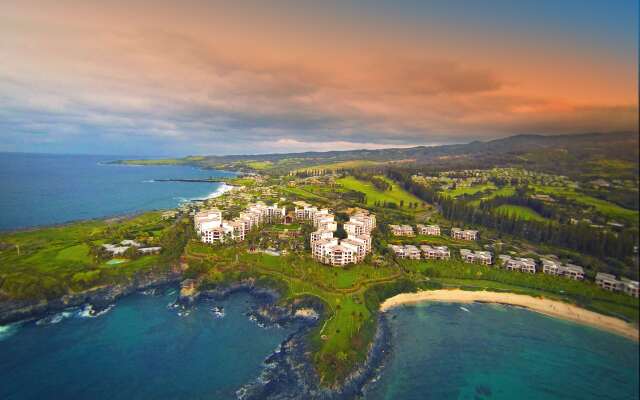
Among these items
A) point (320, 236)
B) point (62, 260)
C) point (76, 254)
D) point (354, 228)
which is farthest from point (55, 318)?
point (354, 228)

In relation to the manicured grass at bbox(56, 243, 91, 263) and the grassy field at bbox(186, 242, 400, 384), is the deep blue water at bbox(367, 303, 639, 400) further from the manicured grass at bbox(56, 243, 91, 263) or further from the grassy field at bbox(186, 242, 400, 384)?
the manicured grass at bbox(56, 243, 91, 263)

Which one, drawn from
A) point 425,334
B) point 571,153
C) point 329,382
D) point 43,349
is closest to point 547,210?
point 571,153

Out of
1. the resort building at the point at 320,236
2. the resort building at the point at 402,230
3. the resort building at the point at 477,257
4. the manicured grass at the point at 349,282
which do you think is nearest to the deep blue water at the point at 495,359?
the manicured grass at the point at 349,282

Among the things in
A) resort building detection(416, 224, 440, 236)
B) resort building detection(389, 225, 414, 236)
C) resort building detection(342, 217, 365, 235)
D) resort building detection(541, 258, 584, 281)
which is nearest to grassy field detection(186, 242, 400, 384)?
resort building detection(342, 217, 365, 235)

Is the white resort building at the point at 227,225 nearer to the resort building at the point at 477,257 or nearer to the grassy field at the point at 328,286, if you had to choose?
the grassy field at the point at 328,286

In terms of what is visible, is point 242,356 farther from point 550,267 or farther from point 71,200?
point 71,200

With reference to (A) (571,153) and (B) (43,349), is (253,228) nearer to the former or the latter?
(B) (43,349)

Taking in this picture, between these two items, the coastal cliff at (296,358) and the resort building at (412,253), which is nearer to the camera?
the coastal cliff at (296,358)

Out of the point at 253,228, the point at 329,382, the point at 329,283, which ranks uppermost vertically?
the point at 253,228
